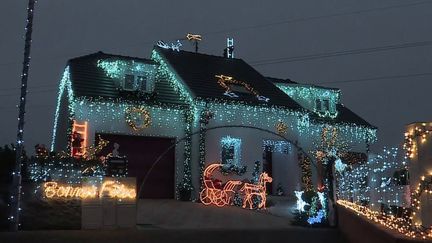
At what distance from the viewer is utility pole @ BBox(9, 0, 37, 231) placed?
1263 cm

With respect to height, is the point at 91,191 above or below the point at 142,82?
below

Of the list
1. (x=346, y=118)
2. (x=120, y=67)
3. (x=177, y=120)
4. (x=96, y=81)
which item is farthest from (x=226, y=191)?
(x=346, y=118)

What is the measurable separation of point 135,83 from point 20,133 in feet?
A: 32.6

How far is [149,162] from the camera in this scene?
22.1 m

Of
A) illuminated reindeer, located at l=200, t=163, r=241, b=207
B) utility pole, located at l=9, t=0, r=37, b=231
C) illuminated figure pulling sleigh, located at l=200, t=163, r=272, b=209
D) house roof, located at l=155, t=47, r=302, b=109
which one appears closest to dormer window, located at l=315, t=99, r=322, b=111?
house roof, located at l=155, t=47, r=302, b=109

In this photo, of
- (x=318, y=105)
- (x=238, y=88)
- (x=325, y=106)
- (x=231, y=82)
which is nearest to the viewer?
(x=238, y=88)

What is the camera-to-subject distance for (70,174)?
1448cm

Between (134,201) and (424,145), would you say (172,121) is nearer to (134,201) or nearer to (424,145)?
(134,201)

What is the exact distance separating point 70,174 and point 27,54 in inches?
Result: 134

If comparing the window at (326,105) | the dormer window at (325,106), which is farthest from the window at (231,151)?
the window at (326,105)

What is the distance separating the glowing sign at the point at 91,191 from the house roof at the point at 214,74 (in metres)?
9.27

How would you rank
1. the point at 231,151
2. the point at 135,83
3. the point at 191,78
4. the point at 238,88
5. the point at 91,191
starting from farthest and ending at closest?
the point at 238,88 < the point at 191,78 < the point at 231,151 < the point at 135,83 < the point at 91,191

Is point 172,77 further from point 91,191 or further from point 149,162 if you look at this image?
point 91,191

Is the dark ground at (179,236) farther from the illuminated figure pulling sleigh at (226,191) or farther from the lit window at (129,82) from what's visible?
the lit window at (129,82)
